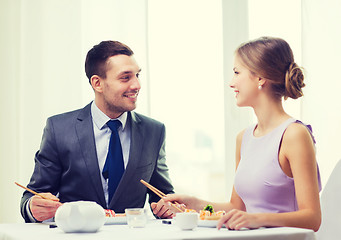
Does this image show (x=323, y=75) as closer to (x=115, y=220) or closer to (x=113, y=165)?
(x=113, y=165)

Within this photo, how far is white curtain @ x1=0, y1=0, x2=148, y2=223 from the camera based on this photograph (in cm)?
288

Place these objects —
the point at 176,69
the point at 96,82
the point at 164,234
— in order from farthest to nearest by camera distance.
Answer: the point at 176,69 < the point at 96,82 < the point at 164,234

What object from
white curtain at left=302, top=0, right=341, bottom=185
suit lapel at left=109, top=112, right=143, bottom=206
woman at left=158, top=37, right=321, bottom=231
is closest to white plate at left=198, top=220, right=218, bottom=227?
woman at left=158, top=37, right=321, bottom=231

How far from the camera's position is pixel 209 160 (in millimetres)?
3211

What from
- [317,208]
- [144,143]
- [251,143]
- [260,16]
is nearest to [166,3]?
[260,16]

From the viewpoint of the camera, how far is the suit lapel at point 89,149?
2127 millimetres

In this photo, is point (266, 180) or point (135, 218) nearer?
point (135, 218)

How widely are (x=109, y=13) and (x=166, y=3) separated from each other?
0.38m

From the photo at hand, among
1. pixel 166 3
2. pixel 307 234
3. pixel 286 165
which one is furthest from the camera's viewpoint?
pixel 166 3

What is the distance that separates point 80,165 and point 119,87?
1.31 feet

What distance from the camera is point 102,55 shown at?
2.38 m

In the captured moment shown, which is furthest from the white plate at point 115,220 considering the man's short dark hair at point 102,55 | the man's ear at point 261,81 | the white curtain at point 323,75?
the white curtain at point 323,75

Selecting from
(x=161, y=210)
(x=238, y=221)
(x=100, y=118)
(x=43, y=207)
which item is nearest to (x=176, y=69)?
(x=100, y=118)

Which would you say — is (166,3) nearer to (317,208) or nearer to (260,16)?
(260,16)
